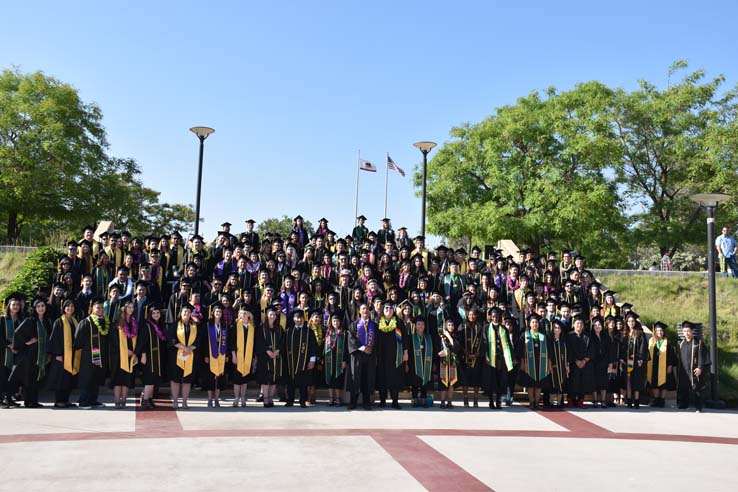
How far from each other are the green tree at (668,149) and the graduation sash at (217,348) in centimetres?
2007

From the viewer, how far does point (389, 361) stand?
32.1 ft

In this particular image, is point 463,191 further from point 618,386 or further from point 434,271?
point 618,386

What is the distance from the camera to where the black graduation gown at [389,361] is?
32.0ft

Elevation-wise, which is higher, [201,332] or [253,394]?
[201,332]

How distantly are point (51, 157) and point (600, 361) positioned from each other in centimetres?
2269

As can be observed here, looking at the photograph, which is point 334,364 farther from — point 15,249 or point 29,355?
point 15,249

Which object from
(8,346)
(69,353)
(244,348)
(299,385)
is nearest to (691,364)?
(299,385)

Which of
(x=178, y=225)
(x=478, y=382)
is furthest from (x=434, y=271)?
(x=178, y=225)

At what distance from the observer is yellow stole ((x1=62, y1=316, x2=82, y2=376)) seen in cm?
900

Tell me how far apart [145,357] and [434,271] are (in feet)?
19.6

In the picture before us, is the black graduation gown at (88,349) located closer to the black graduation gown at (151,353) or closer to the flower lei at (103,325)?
the flower lei at (103,325)

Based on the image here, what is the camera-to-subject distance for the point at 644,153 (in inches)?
1029

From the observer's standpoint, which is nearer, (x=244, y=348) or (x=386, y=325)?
(x=244, y=348)

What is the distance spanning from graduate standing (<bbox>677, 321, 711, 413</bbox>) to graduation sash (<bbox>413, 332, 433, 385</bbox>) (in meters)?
4.30
